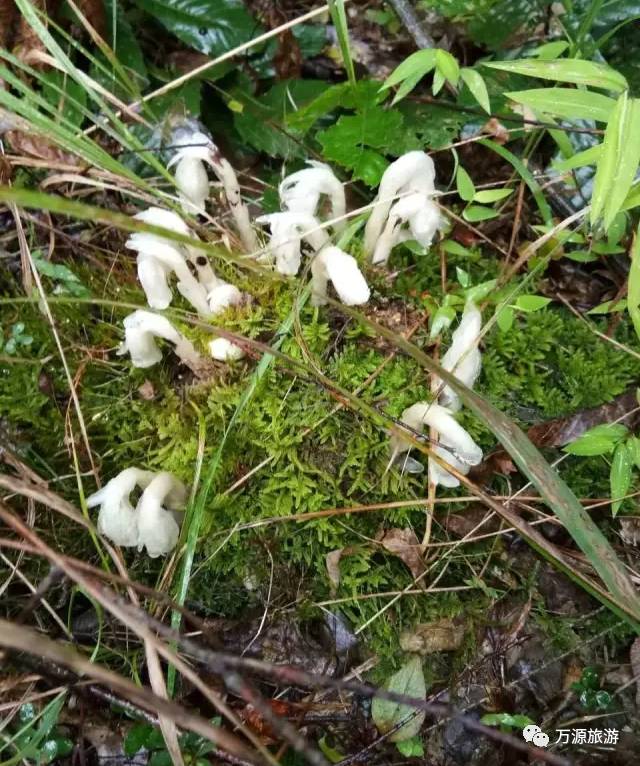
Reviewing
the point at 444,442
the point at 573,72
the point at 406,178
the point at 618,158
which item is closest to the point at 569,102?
the point at 573,72

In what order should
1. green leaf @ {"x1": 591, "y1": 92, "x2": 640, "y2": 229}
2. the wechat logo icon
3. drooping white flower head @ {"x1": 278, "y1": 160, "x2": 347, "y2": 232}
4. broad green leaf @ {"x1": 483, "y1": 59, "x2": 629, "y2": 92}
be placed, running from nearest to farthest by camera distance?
green leaf @ {"x1": 591, "y1": 92, "x2": 640, "y2": 229} < broad green leaf @ {"x1": 483, "y1": 59, "x2": 629, "y2": 92} < the wechat logo icon < drooping white flower head @ {"x1": 278, "y1": 160, "x2": 347, "y2": 232}

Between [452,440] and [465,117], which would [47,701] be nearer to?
[452,440]

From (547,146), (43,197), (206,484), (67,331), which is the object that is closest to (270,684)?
(206,484)

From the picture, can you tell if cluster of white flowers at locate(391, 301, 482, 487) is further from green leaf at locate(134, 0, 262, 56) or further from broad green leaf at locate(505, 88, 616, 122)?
green leaf at locate(134, 0, 262, 56)

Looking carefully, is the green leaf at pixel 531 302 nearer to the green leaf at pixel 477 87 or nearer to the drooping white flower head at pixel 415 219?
the drooping white flower head at pixel 415 219

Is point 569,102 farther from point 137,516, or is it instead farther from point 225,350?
point 137,516

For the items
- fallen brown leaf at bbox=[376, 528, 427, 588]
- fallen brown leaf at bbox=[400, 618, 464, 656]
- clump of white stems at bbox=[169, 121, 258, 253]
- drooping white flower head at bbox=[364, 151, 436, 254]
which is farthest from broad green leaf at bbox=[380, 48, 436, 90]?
fallen brown leaf at bbox=[400, 618, 464, 656]

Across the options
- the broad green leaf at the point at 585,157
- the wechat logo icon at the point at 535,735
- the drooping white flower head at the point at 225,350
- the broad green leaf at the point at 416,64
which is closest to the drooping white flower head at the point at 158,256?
the drooping white flower head at the point at 225,350
